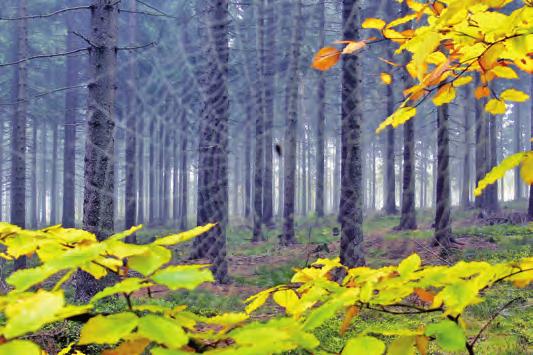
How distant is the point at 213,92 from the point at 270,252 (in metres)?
5.15

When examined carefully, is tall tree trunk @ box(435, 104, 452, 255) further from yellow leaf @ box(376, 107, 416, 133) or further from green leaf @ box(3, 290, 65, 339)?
green leaf @ box(3, 290, 65, 339)

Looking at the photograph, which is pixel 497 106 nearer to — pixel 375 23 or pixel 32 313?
pixel 375 23

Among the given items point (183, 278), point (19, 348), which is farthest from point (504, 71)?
point (19, 348)

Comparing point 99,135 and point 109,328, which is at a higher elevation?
point 99,135

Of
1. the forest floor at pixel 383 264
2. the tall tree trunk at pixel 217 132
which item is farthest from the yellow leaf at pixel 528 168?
the tall tree trunk at pixel 217 132

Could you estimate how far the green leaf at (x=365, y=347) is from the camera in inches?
29.9

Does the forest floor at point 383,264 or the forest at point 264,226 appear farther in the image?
the forest floor at point 383,264

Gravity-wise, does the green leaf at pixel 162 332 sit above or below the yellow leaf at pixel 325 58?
below

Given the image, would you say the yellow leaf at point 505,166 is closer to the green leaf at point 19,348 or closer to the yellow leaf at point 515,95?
the yellow leaf at point 515,95

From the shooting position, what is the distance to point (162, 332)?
2.14 ft

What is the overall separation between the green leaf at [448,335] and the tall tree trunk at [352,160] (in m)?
6.52

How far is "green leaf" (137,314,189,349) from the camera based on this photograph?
64cm

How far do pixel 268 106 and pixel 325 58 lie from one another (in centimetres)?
1847

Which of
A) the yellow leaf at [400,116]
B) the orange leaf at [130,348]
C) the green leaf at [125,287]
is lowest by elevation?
the orange leaf at [130,348]
